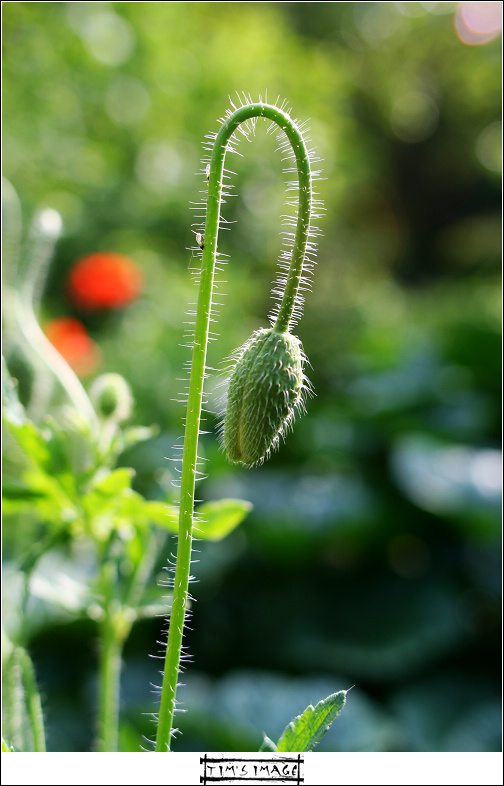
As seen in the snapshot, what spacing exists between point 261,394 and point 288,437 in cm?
336

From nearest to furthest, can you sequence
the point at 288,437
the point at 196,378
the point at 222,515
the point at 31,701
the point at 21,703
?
the point at 196,378
the point at 31,701
the point at 21,703
the point at 222,515
the point at 288,437

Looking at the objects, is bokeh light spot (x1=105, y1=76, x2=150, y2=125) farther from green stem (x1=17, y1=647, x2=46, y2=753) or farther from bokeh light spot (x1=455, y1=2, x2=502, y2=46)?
green stem (x1=17, y1=647, x2=46, y2=753)

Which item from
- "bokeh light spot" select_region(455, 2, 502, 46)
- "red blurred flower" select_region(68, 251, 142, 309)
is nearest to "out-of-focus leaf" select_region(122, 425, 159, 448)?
"red blurred flower" select_region(68, 251, 142, 309)

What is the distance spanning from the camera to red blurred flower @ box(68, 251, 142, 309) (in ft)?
13.8

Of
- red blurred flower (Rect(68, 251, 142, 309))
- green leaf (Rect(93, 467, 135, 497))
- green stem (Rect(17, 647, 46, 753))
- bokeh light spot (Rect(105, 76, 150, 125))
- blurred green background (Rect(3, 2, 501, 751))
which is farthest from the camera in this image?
bokeh light spot (Rect(105, 76, 150, 125))

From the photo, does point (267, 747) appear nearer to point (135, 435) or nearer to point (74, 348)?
point (135, 435)

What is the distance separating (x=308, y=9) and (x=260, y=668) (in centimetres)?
1394

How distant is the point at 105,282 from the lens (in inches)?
168

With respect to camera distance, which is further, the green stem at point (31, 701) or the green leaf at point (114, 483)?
the green leaf at point (114, 483)

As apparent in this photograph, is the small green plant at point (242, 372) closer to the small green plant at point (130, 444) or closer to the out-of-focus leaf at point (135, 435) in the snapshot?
the small green plant at point (130, 444)

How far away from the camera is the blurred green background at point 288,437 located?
297cm

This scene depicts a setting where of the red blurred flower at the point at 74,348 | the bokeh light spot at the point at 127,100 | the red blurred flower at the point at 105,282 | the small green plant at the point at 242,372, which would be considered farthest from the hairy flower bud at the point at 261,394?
the bokeh light spot at the point at 127,100

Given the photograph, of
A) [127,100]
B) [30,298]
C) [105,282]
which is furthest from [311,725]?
[127,100]

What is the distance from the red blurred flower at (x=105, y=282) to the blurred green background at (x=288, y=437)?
20 centimetres
